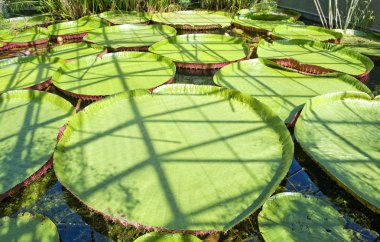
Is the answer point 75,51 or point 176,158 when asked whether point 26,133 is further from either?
point 75,51

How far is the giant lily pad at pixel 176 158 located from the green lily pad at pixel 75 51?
142cm

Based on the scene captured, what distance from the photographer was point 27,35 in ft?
13.9

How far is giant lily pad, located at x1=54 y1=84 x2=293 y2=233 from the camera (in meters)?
1.44

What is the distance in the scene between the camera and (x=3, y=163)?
1766 millimetres

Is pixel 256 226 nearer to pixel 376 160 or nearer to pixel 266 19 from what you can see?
pixel 376 160

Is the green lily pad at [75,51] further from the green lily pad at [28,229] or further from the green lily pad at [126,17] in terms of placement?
the green lily pad at [28,229]

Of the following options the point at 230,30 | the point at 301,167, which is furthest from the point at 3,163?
the point at 230,30

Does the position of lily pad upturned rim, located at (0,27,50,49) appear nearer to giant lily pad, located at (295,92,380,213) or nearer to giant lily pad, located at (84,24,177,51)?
giant lily pad, located at (84,24,177,51)

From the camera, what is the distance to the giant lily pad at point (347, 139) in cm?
154

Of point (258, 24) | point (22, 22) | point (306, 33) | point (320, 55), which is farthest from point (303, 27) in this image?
point (22, 22)

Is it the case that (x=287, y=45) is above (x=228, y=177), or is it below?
above

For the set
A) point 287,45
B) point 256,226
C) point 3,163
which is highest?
point 287,45

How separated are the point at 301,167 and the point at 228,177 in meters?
0.55

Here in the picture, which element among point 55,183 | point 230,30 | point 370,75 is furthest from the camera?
point 230,30
